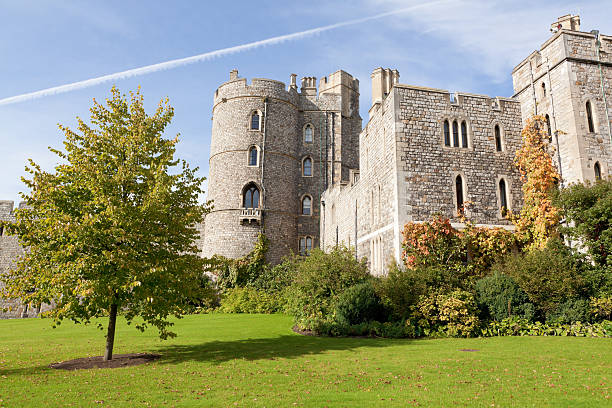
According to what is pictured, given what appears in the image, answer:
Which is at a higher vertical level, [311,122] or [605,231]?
[311,122]

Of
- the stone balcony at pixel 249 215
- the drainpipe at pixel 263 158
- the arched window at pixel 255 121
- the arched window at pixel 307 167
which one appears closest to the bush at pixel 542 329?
the stone balcony at pixel 249 215

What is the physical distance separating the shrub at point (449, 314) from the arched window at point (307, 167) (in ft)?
64.2

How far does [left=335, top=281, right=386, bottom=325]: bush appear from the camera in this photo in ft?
47.1

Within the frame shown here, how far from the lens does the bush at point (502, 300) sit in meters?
13.5

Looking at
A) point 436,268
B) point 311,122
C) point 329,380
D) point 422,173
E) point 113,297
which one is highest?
point 311,122

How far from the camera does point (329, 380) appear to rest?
7.84 m

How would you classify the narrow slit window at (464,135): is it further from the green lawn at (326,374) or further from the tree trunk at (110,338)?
the tree trunk at (110,338)

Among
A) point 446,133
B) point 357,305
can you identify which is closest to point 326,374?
point 357,305

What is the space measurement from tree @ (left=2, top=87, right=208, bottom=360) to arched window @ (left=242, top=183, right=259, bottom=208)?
17.8m

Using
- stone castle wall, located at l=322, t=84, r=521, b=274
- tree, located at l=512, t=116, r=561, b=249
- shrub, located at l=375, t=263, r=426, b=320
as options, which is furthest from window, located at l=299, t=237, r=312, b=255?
tree, located at l=512, t=116, r=561, b=249

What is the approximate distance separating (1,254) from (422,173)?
2944 centimetres

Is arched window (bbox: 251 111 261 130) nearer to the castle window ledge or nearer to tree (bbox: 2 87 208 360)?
the castle window ledge

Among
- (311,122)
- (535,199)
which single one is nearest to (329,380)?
(535,199)

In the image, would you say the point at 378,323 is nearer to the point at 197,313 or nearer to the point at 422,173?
the point at 422,173
